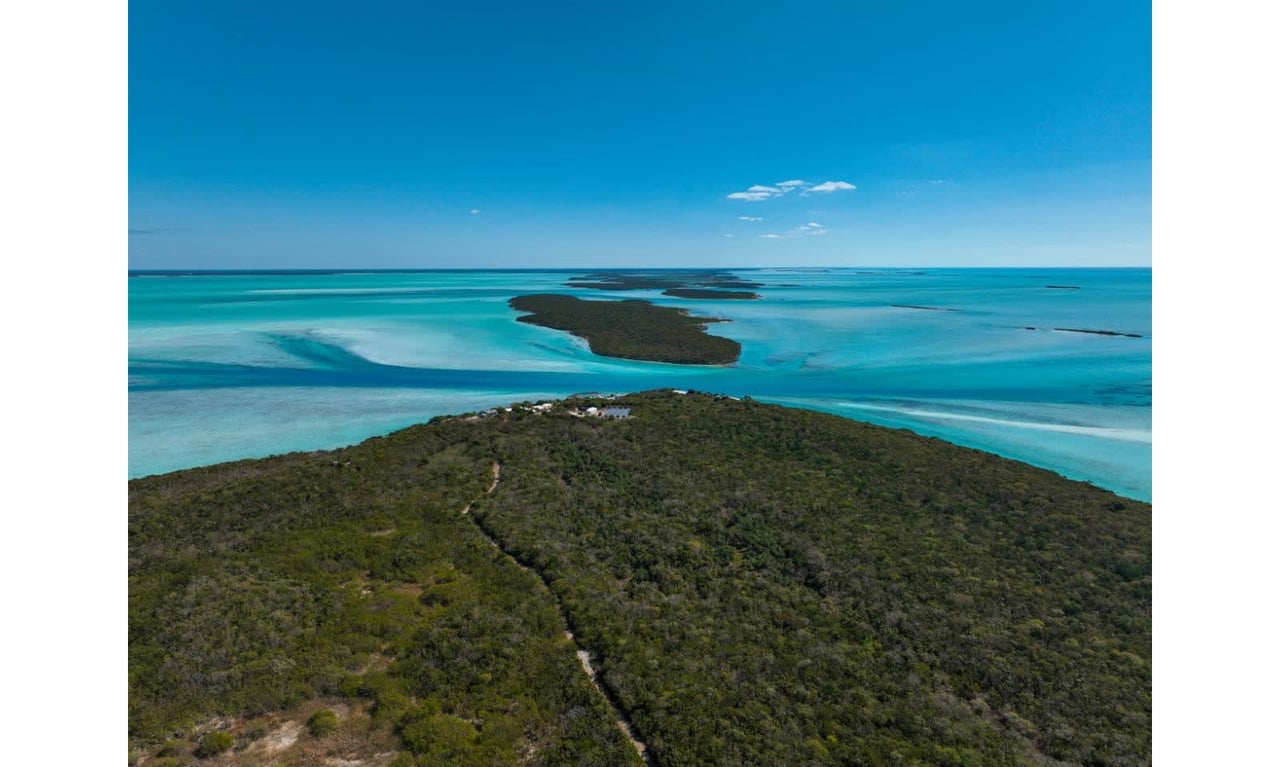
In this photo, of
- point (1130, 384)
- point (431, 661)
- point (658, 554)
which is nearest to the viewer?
point (431, 661)

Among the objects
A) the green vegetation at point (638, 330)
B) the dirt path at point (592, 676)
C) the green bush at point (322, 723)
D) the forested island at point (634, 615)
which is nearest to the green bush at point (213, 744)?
the forested island at point (634, 615)

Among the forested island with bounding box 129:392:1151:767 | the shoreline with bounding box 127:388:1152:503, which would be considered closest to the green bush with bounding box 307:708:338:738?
the forested island with bounding box 129:392:1151:767

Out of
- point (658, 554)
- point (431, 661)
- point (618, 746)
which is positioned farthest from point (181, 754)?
point (658, 554)

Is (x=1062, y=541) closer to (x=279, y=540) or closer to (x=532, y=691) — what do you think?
(x=532, y=691)

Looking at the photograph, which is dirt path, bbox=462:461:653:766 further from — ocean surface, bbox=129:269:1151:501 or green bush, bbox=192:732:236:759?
ocean surface, bbox=129:269:1151:501

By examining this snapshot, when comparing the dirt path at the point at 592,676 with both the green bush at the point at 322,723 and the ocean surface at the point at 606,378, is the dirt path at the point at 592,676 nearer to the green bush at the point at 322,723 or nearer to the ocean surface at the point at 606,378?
the green bush at the point at 322,723

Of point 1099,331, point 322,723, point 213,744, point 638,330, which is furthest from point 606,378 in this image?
point 1099,331
